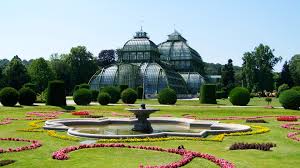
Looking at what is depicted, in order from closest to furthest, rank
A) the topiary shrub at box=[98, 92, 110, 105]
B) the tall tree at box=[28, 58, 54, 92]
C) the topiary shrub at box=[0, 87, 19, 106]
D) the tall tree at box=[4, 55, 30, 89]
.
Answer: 1. the topiary shrub at box=[0, 87, 19, 106]
2. the topiary shrub at box=[98, 92, 110, 105]
3. the tall tree at box=[4, 55, 30, 89]
4. the tall tree at box=[28, 58, 54, 92]

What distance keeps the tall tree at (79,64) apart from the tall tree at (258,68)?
3503 cm

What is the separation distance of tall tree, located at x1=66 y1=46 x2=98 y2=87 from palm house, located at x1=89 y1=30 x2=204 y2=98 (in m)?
14.2

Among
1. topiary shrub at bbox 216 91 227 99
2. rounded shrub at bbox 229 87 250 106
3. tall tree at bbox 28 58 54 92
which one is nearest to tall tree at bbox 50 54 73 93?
tall tree at bbox 28 58 54 92

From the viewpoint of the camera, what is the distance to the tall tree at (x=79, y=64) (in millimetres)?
91375

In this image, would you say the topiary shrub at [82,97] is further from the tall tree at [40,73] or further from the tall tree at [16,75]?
the tall tree at [40,73]

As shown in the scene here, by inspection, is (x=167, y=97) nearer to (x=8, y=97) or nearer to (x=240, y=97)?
(x=240, y=97)

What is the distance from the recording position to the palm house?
67.6 metres

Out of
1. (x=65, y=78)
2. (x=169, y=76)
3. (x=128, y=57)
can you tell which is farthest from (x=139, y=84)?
(x=65, y=78)

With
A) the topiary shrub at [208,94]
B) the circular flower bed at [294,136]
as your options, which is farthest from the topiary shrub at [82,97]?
the circular flower bed at [294,136]

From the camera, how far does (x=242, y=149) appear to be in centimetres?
1531

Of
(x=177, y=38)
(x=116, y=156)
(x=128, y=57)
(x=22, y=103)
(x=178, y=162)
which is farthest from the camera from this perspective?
(x=177, y=38)

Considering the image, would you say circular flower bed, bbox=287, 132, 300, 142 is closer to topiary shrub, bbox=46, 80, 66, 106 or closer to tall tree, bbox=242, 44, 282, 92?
topiary shrub, bbox=46, 80, 66, 106

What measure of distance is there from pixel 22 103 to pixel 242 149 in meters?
30.7

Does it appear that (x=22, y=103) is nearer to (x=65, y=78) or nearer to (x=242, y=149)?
(x=242, y=149)
